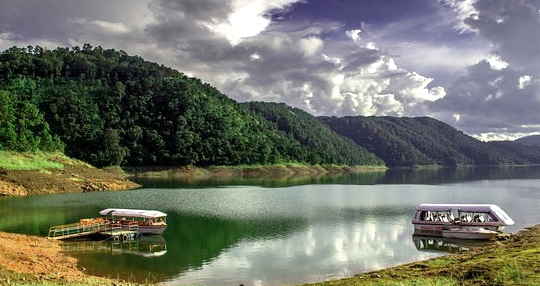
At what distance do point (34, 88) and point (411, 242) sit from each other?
507 ft

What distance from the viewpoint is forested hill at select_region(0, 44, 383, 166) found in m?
138

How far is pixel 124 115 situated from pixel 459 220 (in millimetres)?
141956

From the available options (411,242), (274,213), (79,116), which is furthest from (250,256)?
(79,116)

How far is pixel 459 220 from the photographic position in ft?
145

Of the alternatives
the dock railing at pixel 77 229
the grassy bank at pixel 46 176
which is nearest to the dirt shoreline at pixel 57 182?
the grassy bank at pixel 46 176

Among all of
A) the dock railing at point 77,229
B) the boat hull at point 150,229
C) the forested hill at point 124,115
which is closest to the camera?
the dock railing at point 77,229

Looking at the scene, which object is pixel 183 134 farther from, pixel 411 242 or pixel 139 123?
pixel 411 242

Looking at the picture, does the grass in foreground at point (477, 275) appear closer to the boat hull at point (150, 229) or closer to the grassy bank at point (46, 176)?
the boat hull at point (150, 229)

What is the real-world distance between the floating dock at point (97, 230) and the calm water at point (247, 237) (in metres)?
1.73

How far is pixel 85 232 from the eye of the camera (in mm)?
39938

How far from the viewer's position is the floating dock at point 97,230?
39.2 meters

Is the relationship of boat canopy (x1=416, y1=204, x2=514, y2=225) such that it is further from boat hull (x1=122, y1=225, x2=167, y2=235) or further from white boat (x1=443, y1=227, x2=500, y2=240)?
boat hull (x1=122, y1=225, x2=167, y2=235)

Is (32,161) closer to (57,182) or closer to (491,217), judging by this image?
(57,182)

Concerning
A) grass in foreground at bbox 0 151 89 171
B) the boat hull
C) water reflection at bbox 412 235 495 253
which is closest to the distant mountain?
grass in foreground at bbox 0 151 89 171
